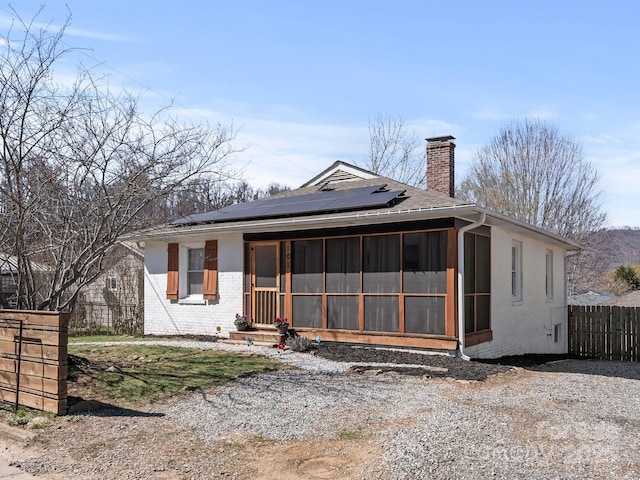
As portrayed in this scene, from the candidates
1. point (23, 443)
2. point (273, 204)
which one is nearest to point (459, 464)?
point (23, 443)

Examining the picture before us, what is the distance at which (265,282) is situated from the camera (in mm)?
13461

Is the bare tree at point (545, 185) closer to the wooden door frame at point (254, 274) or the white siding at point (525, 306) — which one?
the white siding at point (525, 306)

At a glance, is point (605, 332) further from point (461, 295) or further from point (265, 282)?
point (265, 282)

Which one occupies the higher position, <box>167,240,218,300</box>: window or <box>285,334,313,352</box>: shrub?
<box>167,240,218,300</box>: window

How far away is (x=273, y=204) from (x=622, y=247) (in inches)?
1326

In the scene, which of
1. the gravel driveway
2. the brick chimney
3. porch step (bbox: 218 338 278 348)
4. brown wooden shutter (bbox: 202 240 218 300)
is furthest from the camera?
brown wooden shutter (bbox: 202 240 218 300)

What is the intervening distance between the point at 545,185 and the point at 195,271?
22.4 m

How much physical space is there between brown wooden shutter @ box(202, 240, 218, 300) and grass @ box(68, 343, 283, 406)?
2935 mm

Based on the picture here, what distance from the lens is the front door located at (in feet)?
43.5

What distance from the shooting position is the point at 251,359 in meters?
10.1

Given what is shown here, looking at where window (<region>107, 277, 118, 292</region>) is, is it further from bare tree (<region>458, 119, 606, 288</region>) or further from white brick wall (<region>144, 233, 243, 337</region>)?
bare tree (<region>458, 119, 606, 288</region>)

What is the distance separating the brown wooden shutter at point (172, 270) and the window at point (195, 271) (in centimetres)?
33

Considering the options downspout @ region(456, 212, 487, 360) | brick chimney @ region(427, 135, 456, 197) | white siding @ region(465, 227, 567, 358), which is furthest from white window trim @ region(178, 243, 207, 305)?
white siding @ region(465, 227, 567, 358)

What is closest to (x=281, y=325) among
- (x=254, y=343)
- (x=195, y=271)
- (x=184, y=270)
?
(x=254, y=343)
